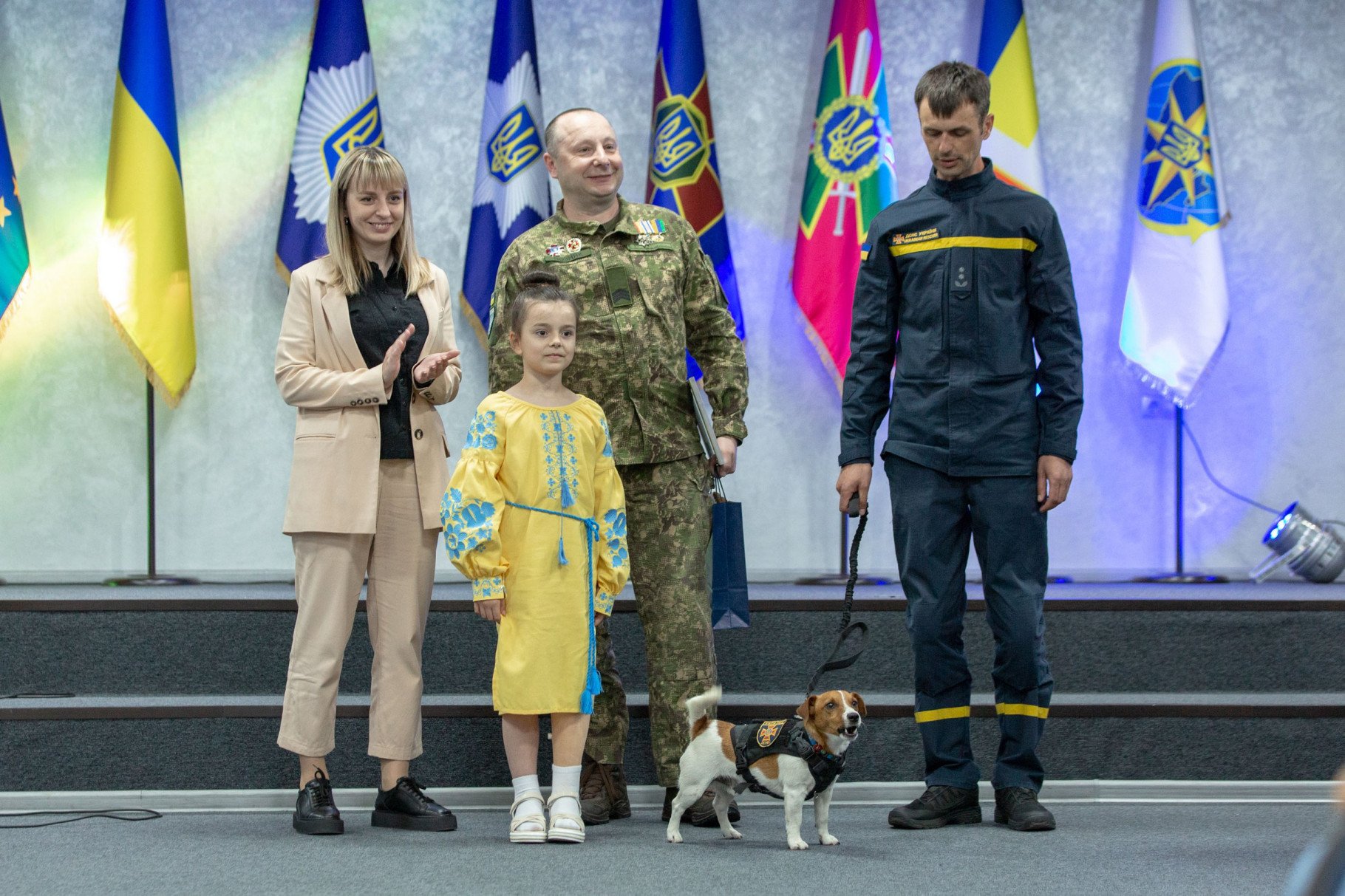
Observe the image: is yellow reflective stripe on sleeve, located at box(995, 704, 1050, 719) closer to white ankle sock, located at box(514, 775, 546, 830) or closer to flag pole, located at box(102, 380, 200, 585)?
white ankle sock, located at box(514, 775, 546, 830)

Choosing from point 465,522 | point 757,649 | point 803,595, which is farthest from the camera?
point 803,595

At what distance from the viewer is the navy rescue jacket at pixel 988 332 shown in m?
2.88

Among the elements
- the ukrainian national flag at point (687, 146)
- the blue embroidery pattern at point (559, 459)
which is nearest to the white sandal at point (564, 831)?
the blue embroidery pattern at point (559, 459)

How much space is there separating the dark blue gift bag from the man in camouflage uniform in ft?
0.08

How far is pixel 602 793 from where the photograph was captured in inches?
121

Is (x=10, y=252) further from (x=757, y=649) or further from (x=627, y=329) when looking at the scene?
(x=757, y=649)

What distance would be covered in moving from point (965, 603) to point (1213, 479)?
8.48 feet

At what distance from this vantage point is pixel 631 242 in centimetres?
310

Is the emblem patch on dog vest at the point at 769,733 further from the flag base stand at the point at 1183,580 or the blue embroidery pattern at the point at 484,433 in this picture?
the flag base stand at the point at 1183,580

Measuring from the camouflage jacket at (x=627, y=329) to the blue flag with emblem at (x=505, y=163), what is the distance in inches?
63.5

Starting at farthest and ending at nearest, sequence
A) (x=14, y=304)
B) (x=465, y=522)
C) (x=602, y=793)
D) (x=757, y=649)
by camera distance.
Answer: (x=14, y=304)
(x=757, y=649)
(x=602, y=793)
(x=465, y=522)

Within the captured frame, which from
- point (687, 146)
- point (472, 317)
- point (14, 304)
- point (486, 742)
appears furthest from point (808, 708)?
point (14, 304)

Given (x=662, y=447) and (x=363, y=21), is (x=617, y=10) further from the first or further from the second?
(x=662, y=447)

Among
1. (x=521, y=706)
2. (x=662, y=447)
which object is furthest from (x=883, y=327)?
(x=521, y=706)
